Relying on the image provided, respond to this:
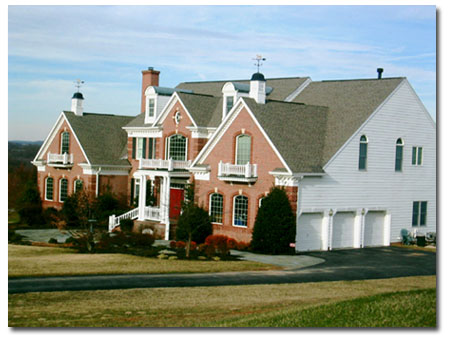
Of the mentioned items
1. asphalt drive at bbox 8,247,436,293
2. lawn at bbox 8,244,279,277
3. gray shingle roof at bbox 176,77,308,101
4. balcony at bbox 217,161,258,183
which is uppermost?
gray shingle roof at bbox 176,77,308,101

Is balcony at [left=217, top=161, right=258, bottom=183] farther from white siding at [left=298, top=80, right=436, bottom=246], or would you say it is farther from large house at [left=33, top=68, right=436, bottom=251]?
white siding at [left=298, top=80, right=436, bottom=246]

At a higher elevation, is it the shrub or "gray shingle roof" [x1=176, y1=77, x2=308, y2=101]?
"gray shingle roof" [x1=176, y1=77, x2=308, y2=101]

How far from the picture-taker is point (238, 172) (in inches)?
1241

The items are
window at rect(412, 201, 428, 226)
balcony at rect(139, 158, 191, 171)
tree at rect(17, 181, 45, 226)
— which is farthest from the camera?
tree at rect(17, 181, 45, 226)

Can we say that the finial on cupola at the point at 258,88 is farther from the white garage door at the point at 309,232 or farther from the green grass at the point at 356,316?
the green grass at the point at 356,316

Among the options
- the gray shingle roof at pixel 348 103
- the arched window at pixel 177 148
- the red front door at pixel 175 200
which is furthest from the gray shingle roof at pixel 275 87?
the red front door at pixel 175 200

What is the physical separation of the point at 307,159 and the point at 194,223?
6.14 m

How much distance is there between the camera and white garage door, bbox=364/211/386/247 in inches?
1283

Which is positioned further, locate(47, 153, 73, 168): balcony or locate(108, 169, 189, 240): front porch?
locate(47, 153, 73, 168): balcony

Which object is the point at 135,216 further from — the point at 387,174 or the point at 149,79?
the point at 387,174

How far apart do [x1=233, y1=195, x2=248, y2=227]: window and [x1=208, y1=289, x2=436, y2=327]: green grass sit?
43.4 ft

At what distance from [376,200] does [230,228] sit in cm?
722

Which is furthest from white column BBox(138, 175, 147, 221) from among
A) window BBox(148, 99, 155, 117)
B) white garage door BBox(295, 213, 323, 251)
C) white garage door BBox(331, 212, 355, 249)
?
white garage door BBox(331, 212, 355, 249)

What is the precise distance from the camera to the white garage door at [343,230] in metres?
31.6
